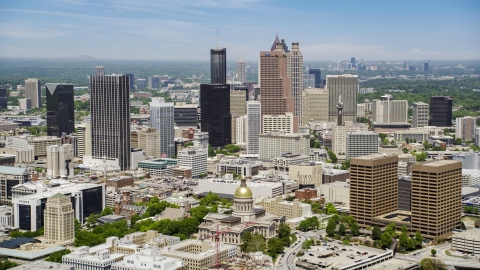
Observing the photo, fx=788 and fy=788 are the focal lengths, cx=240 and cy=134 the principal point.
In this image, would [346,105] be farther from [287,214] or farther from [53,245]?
[53,245]

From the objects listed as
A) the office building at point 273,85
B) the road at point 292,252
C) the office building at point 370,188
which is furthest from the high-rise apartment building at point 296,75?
the road at point 292,252

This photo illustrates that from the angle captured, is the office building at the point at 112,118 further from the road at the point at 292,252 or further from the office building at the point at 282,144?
the road at the point at 292,252

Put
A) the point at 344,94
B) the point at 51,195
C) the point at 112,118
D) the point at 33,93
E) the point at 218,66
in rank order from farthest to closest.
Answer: the point at 33,93
the point at 344,94
the point at 218,66
the point at 112,118
the point at 51,195

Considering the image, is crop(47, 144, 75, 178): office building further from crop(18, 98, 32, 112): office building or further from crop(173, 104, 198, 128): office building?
crop(18, 98, 32, 112): office building

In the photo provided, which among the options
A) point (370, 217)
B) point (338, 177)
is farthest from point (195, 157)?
point (370, 217)

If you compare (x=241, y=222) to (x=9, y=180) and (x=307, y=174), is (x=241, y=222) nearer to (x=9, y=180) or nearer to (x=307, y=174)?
(x=307, y=174)

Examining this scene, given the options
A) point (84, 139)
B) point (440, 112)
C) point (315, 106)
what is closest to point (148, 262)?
point (84, 139)
